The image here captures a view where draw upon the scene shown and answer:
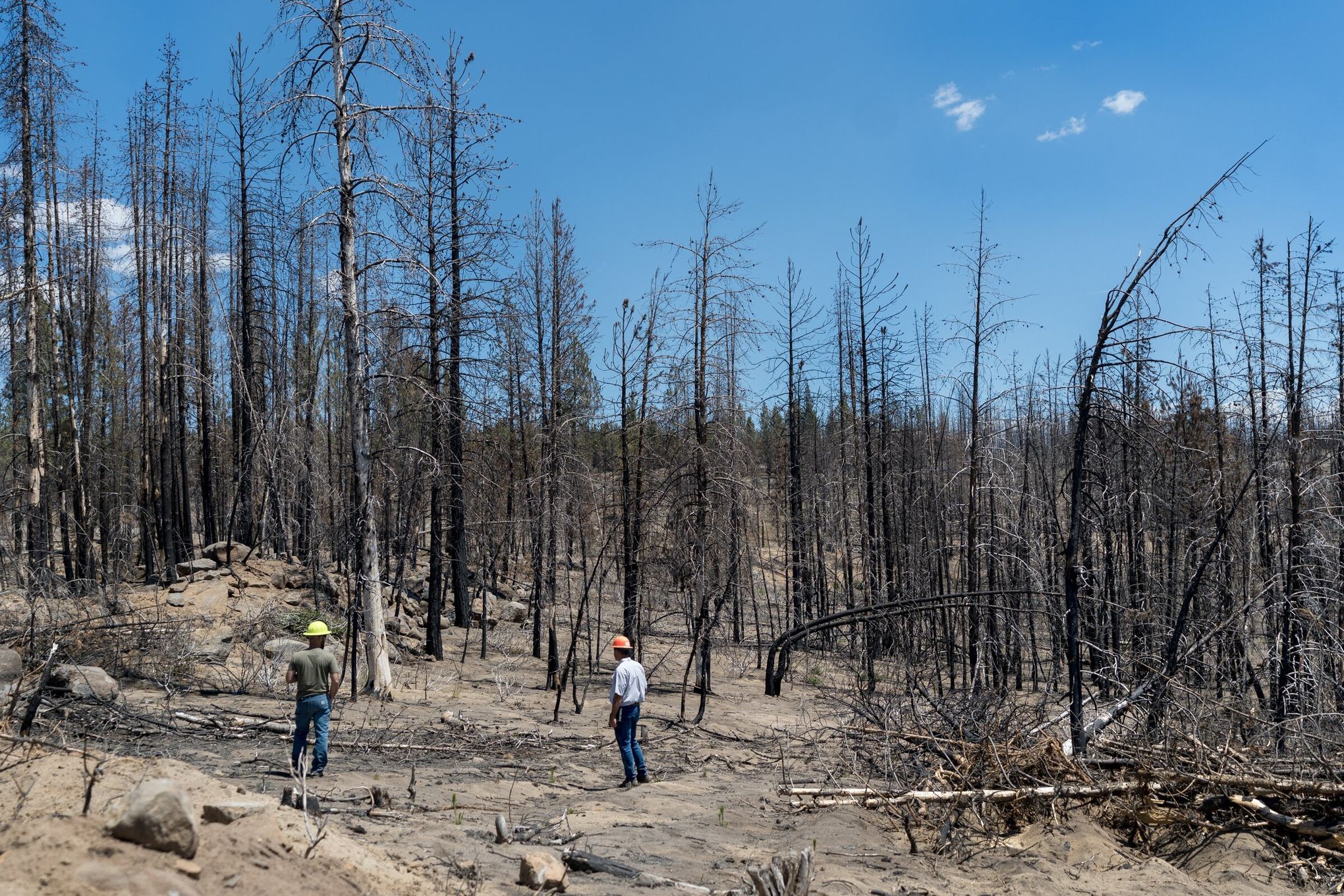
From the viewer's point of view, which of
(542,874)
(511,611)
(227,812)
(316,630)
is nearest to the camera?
(227,812)

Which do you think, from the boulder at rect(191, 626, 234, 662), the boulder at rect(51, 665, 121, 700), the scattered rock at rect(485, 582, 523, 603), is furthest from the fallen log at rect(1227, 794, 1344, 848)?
the scattered rock at rect(485, 582, 523, 603)

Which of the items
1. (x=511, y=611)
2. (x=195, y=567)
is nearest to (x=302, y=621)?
(x=195, y=567)

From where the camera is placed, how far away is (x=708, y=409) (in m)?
16.0

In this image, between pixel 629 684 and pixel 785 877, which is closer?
pixel 785 877

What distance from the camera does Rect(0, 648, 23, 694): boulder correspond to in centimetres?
909

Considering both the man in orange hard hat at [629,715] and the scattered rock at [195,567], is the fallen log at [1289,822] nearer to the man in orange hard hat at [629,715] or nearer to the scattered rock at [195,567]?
the man in orange hard hat at [629,715]

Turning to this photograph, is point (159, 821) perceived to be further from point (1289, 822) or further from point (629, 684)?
point (1289, 822)

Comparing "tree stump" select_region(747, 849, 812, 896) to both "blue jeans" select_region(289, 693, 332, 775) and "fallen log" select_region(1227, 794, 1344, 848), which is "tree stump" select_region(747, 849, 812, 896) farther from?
A: "blue jeans" select_region(289, 693, 332, 775)

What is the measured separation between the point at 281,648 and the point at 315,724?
26.0ft

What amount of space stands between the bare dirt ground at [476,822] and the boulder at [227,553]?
30.0 ft

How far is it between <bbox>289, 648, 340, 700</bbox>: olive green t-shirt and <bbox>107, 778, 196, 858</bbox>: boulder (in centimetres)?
406

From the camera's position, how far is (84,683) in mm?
9492

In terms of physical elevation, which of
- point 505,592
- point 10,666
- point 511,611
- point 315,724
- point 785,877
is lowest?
point 511,611

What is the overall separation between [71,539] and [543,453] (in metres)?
13.9
